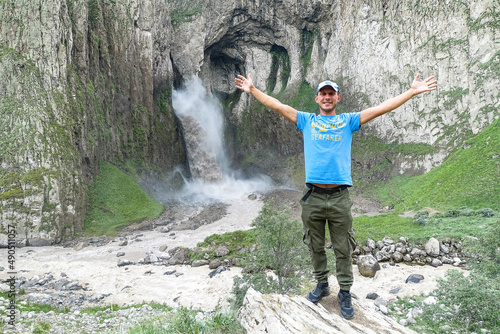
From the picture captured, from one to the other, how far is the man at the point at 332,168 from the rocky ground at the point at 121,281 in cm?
187

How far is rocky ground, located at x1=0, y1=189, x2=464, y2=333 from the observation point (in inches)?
406

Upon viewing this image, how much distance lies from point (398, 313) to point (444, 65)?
3449cm

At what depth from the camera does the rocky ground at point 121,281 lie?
A: 10.3 metres

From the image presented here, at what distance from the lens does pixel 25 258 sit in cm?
1955

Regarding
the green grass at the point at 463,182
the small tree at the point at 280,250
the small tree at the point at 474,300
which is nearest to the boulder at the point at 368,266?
the small tree at the point at 280,250

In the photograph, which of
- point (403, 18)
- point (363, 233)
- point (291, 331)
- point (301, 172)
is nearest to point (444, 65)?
point (403, 18)

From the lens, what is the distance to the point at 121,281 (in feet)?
50.6

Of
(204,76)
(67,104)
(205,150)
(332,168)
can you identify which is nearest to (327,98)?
(332,168)

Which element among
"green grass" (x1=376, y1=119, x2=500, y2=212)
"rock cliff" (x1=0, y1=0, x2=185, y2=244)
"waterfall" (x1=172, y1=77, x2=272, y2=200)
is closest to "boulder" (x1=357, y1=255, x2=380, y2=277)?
"green grass" (x1=376, y1=119, x2=500, y2=212)

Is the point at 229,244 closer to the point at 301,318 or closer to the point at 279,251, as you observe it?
the point at 279,251

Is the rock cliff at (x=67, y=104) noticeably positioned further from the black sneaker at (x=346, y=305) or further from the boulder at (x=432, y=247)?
the boulder at (x=432, y=247)

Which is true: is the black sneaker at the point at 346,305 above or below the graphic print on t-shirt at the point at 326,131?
below

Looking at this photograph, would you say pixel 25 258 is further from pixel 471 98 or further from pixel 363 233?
pixel 471 98

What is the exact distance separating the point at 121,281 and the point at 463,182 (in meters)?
26.1
